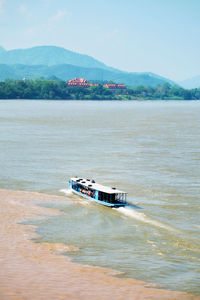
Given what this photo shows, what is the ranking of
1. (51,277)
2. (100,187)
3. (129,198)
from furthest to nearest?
(129,198) < (100,187) < (51,277)

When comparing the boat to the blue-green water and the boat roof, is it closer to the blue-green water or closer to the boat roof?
the boat roof

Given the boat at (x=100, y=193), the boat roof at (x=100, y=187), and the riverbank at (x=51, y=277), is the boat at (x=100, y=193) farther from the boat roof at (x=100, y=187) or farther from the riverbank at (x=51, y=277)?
the riverbank at (x=51, y=277)

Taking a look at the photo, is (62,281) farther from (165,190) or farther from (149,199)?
(165,190)

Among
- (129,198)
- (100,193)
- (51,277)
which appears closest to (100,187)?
(100,193)

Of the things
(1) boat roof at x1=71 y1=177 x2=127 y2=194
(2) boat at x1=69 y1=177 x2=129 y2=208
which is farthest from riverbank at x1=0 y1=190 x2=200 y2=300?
(1) boat roof at x1=71 y1=177 x2=127 y2=194

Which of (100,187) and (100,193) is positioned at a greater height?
(100,187)

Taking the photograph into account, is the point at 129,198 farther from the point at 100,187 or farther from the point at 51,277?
the point at 51,277

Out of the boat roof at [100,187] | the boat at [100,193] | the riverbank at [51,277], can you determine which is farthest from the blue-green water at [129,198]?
the boat roof at [100,187]

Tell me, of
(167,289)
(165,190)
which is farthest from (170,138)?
(167,289)
